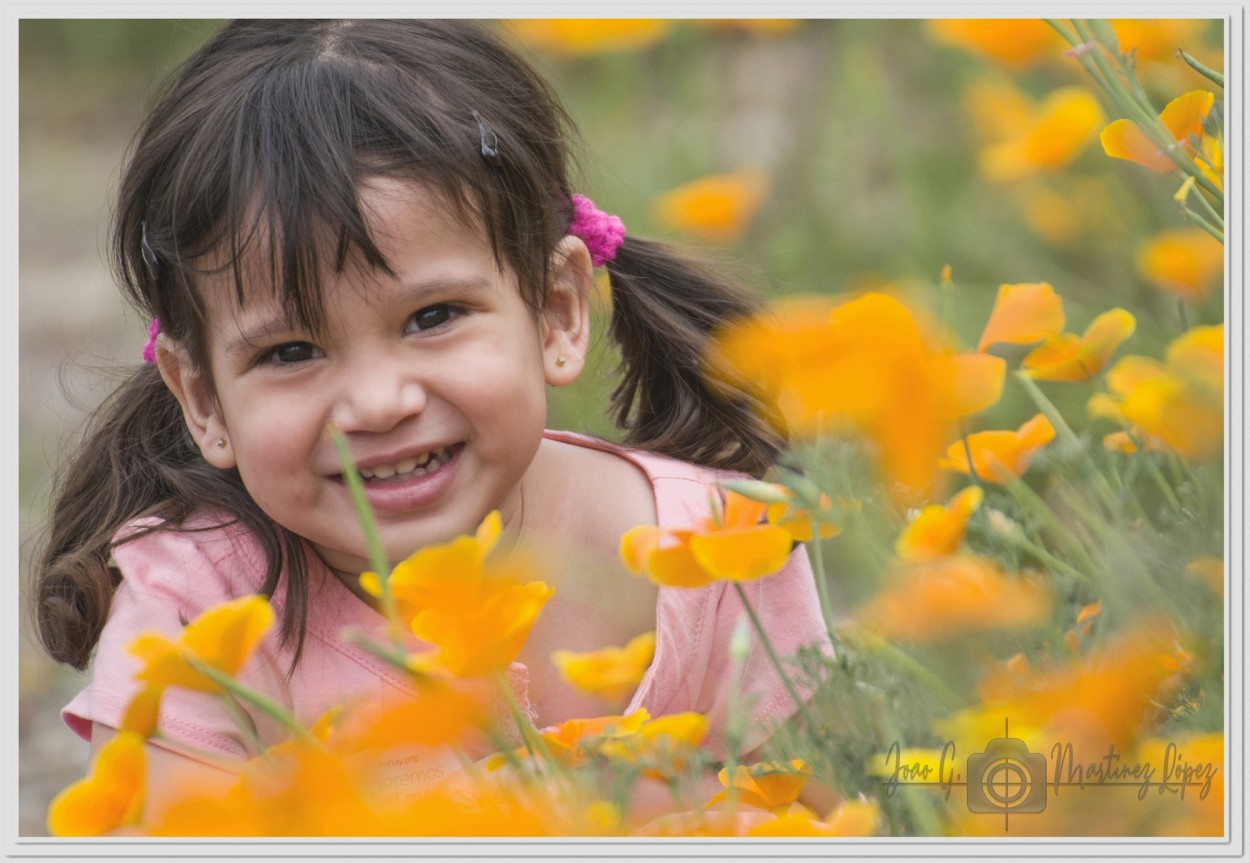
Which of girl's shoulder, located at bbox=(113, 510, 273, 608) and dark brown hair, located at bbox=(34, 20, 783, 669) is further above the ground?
dark brown hair, located at bbox=(34, 20, 783, 669)

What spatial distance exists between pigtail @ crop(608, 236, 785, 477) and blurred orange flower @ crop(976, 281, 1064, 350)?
0.51 metres

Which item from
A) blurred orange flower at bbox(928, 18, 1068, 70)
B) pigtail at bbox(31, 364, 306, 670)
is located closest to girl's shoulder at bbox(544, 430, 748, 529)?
pigtail at bbox(31, 364, 306, 670)

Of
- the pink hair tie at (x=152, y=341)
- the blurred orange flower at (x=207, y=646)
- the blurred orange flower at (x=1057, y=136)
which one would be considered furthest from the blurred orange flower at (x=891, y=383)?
the pink hair tie at (x=152, y=341)

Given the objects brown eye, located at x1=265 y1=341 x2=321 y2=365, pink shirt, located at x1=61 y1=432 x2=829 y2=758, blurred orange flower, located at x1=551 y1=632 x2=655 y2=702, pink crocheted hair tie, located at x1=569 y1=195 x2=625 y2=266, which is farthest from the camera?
pink crocheted hair tie, located at x1=569 y1=195 x2=625 y2=266

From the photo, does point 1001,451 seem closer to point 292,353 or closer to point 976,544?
point 976,544

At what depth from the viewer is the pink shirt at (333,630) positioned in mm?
1036

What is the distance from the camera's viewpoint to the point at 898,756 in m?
0.56

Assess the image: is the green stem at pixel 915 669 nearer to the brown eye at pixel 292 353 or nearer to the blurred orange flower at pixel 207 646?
the blurred orange flower at pixel 207 646

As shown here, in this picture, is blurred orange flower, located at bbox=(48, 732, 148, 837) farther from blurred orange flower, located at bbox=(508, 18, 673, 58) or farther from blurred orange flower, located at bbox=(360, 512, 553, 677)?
blurred orange flower, located at bbox=(508, 18, 673, 58)

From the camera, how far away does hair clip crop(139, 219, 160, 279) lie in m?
1.00

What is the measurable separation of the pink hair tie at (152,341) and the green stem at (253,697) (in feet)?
1.93

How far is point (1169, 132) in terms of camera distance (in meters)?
0.71

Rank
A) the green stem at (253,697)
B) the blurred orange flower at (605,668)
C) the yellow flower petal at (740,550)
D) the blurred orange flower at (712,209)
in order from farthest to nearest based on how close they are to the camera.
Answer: the blurred orange flower at (712,209)
the blurred orange flower at (605,668)
the yellow flower petal at (740,550)
the green stem at (253,697)

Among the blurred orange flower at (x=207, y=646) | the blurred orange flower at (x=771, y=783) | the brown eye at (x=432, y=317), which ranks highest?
the brown eye at (x=432, y=317)
